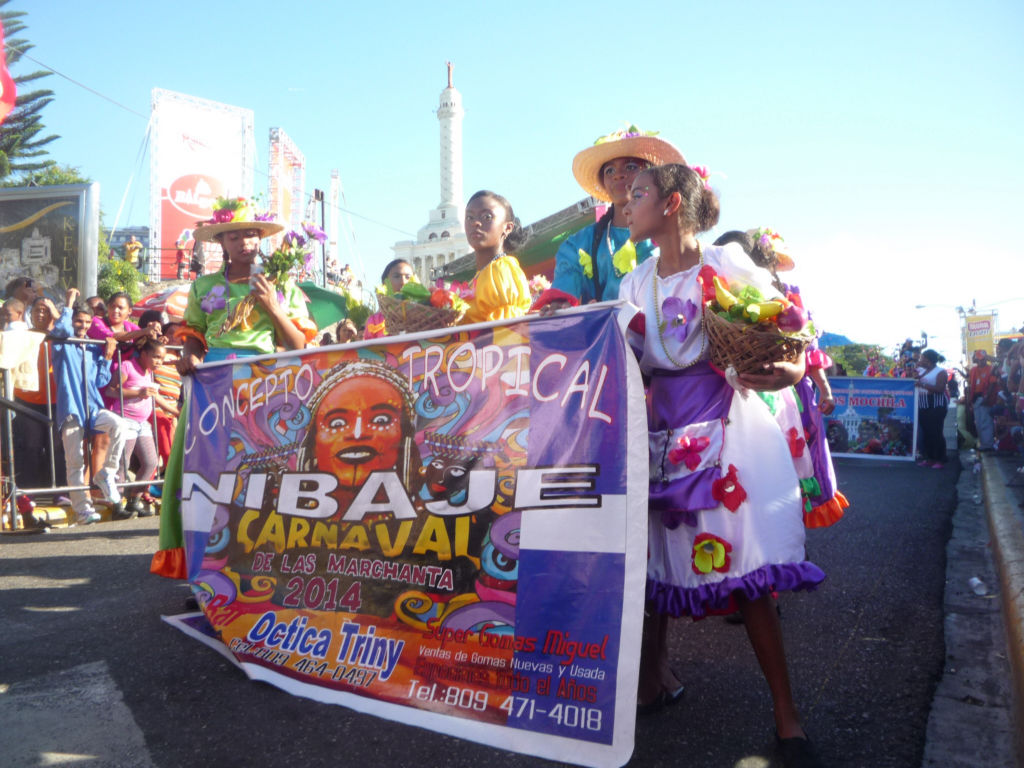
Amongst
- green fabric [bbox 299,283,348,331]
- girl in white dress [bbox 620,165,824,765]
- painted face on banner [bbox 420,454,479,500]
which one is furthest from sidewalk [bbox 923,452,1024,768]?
green fabric [bbox 299,283,348,331]

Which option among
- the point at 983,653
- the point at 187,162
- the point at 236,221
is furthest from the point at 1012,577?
the point at 187,162

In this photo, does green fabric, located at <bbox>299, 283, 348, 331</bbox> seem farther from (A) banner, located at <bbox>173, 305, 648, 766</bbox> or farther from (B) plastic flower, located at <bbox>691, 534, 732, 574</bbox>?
(B) plastic flower, located at <bbox>691, 534, 732, 574</bbox>

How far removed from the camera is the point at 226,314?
405 centimetres

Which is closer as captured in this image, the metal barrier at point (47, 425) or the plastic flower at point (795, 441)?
the plastic flower at point (795, 441)

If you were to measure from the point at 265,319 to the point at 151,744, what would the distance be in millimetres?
2227

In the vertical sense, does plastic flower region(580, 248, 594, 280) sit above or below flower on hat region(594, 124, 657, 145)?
below

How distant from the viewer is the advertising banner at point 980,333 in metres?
39.8

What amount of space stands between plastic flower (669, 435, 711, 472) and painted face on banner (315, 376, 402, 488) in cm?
106

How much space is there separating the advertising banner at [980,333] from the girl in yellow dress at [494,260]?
142 ft

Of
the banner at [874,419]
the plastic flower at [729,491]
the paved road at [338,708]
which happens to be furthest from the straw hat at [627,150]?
the banner at [874,419]

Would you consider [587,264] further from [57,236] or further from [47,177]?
[47,177]

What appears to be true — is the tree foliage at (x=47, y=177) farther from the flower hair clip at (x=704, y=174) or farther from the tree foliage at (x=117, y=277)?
the flower hair clip at (x=704, y=174)

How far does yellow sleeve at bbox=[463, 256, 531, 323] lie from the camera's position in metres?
3.39

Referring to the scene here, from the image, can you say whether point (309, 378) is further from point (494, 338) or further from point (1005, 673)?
point (1005, 673)
